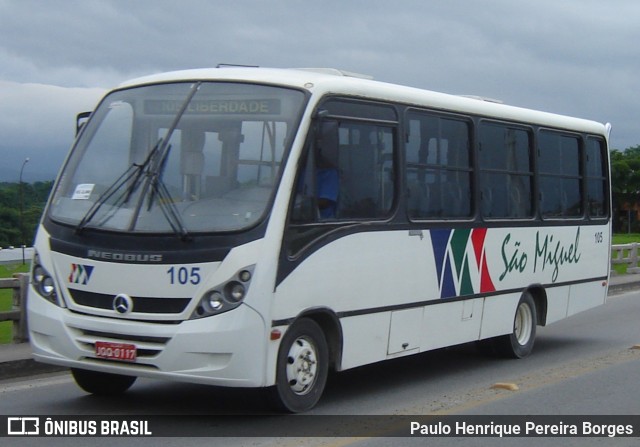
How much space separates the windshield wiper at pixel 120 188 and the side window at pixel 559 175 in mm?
5966

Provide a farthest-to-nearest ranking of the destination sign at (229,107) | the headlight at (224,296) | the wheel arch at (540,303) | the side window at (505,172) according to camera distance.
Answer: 1. the wheel arch at (540,303)
2. the side window at (505,172)
3. the destination sign at (229,107)
4. the headlight at (224,296)

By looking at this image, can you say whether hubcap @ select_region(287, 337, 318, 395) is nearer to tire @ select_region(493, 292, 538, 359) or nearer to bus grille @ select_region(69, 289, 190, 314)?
bus grille @ select_region(69, 289, 190, 314)

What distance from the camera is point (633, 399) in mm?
9820

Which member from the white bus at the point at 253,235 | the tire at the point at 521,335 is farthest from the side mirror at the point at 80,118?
the tire at the point at 521,335

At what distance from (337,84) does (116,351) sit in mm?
2911

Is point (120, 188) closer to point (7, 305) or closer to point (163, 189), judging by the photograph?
point (163, 189)

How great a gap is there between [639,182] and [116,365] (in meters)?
88.7

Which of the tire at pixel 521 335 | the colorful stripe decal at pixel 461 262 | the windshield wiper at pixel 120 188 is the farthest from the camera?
the tire at pixel 521 335

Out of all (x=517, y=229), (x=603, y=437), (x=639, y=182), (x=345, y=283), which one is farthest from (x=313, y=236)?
(x=639, y=182)

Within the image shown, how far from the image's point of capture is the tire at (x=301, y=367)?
8.38 meters

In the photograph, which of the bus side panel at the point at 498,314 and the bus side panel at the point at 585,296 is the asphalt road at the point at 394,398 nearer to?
the bus side panel at the point at 498,314

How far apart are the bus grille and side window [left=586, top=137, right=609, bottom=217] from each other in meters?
7.82

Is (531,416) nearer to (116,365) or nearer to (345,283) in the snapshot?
(345,283)

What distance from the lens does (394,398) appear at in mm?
9836
